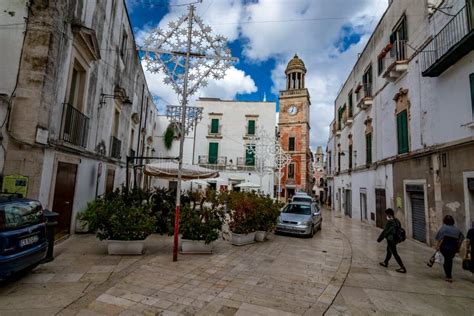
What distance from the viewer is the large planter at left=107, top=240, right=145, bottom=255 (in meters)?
6.06

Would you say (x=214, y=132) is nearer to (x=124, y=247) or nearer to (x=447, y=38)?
(x=447, y=38)

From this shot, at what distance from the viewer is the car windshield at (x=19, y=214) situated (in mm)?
3752

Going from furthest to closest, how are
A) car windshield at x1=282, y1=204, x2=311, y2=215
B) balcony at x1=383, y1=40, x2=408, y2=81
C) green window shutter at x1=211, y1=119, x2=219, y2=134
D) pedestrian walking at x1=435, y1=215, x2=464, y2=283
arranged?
1. green window shutter at x1=211, y1=119, x2=219, y2=134
2. car windshield at x1=282, y1=204, x2=311, y2=215
3. balcony at x1=383, y1=40, x2=408, y2=81
4. pedestrian walking at x1=435, y1=215, x2=464, y2=283

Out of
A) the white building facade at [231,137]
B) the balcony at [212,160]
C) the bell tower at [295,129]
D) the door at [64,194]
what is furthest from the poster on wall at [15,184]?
the bell tower at [295,129]

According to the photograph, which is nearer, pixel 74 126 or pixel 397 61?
pixel 74 126

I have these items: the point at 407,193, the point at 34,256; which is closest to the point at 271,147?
the point at 407,193

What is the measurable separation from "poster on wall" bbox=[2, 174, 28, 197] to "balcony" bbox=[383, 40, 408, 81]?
12.6 metres

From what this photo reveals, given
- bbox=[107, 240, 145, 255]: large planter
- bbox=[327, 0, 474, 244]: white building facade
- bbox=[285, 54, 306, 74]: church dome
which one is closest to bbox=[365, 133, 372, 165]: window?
bbox=[327, 0, 474, 244]: white building facade

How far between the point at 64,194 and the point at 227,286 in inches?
219

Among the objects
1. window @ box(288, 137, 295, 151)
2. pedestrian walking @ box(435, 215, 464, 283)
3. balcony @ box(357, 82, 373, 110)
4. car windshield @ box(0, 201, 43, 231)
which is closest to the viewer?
car windshield @ box(0, 201, 43, 231)

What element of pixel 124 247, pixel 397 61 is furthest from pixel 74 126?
pixel 397 61

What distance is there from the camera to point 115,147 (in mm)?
11281

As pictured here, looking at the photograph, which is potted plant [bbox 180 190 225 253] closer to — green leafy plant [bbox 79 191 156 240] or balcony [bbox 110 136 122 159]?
green leafy plant [bbox 79 191 156 240]

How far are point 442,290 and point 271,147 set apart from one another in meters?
17.4
